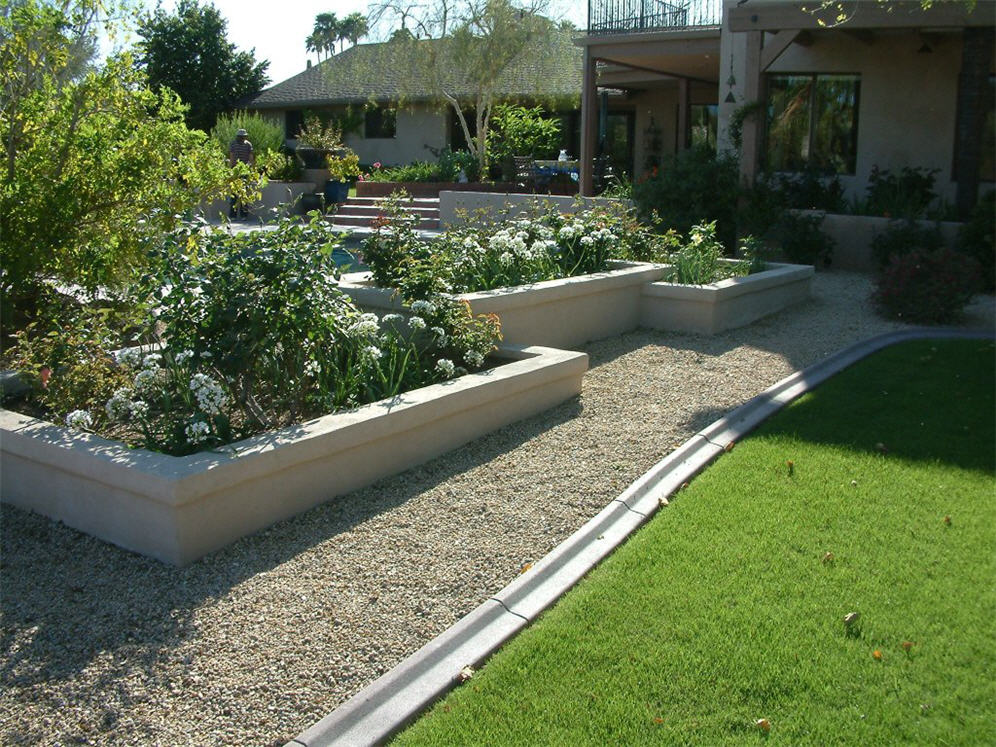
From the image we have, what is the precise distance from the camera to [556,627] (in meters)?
3.91

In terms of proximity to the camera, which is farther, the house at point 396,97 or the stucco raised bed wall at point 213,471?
the house at point 396,97

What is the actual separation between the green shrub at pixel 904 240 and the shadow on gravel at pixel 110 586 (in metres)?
8.43

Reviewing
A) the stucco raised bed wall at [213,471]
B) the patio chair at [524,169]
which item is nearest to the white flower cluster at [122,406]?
the stucco raised bed wall at [213,471]

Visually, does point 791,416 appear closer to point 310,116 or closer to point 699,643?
point 699,643

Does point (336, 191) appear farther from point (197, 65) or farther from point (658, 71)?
point (197, 65)

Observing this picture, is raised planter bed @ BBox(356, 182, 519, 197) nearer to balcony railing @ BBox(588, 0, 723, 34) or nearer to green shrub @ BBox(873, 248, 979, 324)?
balcony railing @ BBox(588, 0, 723, 34)

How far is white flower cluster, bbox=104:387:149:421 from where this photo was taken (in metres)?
5.06

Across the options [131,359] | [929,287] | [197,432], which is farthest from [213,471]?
[929,287]

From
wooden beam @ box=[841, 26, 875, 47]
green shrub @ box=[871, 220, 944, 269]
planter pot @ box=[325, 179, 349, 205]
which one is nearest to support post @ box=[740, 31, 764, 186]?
wooden beam @ box=[841, 26, 875, 47]

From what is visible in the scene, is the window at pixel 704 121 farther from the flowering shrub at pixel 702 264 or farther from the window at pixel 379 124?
the flowering shrub at pixel 702 264

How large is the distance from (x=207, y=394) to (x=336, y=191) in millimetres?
19449

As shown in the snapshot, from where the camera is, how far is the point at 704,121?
76.3 ft

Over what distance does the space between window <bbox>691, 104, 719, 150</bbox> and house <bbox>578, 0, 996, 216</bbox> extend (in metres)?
3.22

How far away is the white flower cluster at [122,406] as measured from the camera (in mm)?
5062
